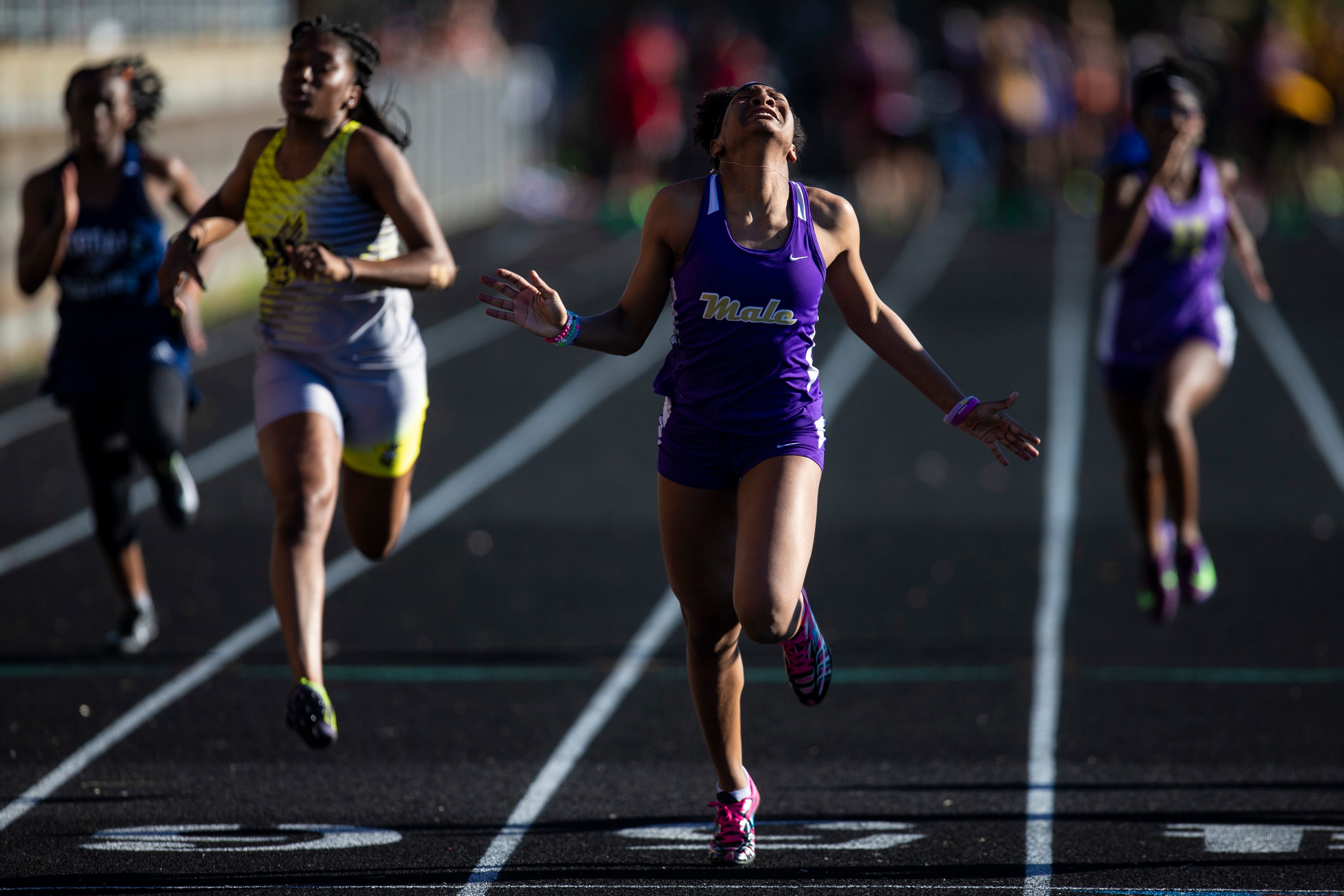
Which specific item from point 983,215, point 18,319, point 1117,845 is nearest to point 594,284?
point 18,319

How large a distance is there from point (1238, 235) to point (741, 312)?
3.78 m

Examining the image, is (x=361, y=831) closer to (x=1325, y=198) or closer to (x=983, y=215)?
(x=983, y=215)

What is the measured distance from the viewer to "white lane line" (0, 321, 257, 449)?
12273mm

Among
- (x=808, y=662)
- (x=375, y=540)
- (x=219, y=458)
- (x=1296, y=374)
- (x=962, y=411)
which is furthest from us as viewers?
(x=1296, y=374)

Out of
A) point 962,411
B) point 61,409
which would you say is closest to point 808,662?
point 962,411

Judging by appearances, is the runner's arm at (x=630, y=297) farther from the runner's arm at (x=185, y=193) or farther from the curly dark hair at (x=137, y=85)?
the curly dark hair at (x=137, y=85)

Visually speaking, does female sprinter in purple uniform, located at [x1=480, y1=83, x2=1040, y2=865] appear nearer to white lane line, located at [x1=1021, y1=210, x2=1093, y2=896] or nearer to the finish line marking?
the finish line marking

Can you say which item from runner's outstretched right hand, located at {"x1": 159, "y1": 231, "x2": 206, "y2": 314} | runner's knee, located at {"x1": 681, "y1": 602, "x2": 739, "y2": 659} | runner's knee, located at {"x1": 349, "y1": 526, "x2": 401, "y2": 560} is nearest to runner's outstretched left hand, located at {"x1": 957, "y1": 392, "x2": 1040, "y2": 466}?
runner's knee, located at {"x1": 681, "y1": 602, "x2": 739, "y2": 659}

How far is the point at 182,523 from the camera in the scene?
25.1ft

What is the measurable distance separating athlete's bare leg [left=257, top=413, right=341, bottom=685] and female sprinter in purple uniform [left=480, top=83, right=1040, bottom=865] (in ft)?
3.06

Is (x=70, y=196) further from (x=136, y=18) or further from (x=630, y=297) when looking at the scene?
(x=136, y=18)

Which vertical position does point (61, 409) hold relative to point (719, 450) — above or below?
below

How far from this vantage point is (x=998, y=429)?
4781 mm

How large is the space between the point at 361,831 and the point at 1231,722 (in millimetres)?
2987
